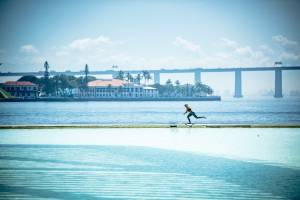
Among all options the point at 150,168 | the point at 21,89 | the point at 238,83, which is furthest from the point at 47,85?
the point at 150,168

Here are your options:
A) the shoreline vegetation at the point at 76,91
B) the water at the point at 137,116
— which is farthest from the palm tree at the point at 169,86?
the water at the point at 137,116

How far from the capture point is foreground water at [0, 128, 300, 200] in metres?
5.87

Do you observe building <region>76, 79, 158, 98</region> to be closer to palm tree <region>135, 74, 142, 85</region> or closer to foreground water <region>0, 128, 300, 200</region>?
palm tree <region>135, 74, 142, 85</region>

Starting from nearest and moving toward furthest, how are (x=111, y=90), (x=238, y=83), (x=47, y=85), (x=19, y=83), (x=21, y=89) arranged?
(x=47, y=85)
(x=19, y=83)
(x=21, y=89)
(x=111, y=90)
(x=238, y=83)

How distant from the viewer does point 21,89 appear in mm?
162000

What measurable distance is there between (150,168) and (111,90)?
157732 mm

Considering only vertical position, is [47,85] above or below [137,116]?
above

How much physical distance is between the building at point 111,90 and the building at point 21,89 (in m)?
21.8

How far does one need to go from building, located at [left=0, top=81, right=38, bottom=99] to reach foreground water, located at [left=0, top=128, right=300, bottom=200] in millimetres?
159018

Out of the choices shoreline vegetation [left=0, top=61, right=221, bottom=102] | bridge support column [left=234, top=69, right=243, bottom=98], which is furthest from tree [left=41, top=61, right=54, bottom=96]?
bridge support column [left=234, top=69, right=243, bottom=98]

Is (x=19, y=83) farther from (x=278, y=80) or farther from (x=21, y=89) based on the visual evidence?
(x=278, y=80)

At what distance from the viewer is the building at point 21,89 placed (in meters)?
161

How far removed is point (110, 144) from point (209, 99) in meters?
183

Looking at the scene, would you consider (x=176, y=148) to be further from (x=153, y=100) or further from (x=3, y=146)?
(x=153, y=100)
